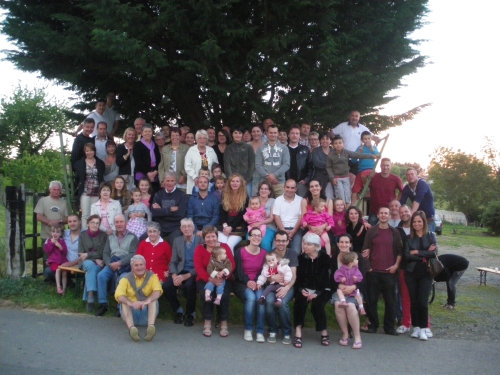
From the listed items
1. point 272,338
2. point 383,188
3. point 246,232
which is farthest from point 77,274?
point 383,188

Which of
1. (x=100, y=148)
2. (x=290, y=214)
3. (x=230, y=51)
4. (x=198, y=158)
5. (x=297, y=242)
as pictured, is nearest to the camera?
(x=297, y=242)

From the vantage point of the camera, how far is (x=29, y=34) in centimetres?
1009

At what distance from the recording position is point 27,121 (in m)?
50.8

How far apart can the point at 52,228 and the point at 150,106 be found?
3.98 metres

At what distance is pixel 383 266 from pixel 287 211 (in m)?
1.67

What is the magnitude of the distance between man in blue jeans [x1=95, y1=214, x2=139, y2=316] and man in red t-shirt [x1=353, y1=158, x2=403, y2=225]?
4.20 m

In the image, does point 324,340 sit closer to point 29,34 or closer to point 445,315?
point 445,315

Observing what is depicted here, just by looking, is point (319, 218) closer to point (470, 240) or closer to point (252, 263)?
point (252, 263)

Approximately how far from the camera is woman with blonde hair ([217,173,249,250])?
323 inches

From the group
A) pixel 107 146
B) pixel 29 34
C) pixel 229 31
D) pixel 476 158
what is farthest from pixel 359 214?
pixel 476 158

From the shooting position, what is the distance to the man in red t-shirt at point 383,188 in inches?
361

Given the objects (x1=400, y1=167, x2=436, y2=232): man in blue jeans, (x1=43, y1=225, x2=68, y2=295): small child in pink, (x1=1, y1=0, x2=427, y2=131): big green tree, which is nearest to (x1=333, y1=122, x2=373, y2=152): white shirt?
(x1=1, y1=0, x2=427, y2=131): big green tree

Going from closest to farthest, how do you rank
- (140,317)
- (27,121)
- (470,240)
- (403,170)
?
1. (140,317)
2. (470,240)
3. (403,170)
4. (27,121)

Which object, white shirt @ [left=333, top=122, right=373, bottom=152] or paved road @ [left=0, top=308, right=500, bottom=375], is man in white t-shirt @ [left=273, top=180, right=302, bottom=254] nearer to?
paved road @ [left=0, top=308, right=500, bottom=375]
